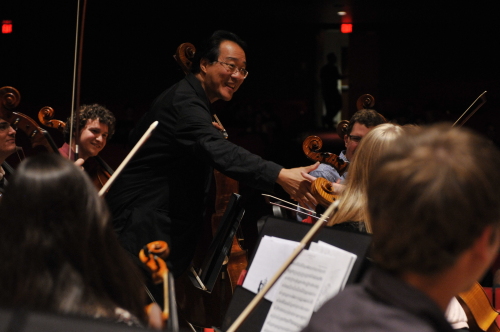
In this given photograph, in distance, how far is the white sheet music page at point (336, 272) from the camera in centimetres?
135

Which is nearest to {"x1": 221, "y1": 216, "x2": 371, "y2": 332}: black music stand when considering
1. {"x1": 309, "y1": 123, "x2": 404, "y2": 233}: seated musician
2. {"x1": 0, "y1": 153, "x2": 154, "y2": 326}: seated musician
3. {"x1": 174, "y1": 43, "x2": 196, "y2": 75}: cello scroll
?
{"x1": 309, "y1": 123, "x2": 404, "y2": 233}: seated musician

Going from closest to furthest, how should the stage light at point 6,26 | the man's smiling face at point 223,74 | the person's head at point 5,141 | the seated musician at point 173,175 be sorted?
the seated musician at point 173,175 < the man's smiling face at point 223,74 < the person's head at point 5,141 < the stage light at point 6,26

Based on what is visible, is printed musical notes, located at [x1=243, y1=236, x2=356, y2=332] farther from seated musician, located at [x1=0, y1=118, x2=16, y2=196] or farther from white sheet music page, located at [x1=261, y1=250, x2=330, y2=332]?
seated musician, located at [x1=0, y1=118, x2=16, y2=196]

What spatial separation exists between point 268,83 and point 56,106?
3.77 metres

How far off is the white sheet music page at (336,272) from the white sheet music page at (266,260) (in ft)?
0.47

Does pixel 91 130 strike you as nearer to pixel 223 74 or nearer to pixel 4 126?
pixel 4 126

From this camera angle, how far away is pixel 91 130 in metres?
2.94

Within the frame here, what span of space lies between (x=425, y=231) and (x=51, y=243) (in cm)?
57

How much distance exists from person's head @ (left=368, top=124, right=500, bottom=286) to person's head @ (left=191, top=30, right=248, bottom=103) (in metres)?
1.66

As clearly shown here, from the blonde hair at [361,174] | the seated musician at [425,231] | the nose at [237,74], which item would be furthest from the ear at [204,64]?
the seated musician at [425,231]

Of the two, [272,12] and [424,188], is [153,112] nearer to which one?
[424,188]

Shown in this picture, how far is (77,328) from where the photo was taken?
0.70 metres

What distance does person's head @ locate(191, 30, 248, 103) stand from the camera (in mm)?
2359

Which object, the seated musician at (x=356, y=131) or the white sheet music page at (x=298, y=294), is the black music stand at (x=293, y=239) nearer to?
the white sheet music page at (x=298, y=294)
